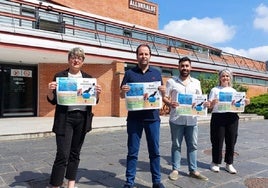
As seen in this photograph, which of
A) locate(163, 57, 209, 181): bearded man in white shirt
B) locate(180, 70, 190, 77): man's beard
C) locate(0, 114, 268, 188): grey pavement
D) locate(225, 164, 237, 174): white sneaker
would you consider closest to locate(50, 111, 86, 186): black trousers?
locate(0, 114, 268, 188): grey pavement

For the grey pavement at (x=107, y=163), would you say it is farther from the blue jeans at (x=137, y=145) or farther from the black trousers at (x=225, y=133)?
the blue jeans at (x=137, y=145)

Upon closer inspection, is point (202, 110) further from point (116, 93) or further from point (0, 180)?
point (116, 93)

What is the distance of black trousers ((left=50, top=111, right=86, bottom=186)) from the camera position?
12.5ft

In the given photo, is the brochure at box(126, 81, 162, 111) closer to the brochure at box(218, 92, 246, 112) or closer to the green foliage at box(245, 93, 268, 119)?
the brochure at box(218, 92, 246, 112)

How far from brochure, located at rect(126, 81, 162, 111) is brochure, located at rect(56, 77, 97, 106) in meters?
0.49

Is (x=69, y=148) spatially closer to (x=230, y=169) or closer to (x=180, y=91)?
(x=180, y=91)

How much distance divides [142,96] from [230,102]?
198 centimetres

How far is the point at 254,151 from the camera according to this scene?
294 inches

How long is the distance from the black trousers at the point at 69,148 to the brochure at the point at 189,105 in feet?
Result: 5.10

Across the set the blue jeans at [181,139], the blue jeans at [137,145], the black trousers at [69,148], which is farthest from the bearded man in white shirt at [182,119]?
the black trousers at [69,148]

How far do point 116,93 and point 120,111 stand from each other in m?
1.02

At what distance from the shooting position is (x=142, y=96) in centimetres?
409

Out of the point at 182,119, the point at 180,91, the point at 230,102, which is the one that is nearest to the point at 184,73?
the point at 180,91

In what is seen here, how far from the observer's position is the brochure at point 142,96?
409 cm
